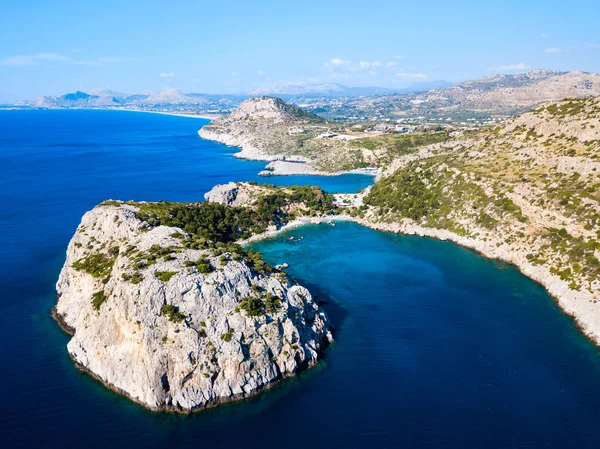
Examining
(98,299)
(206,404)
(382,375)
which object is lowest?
(206,404)

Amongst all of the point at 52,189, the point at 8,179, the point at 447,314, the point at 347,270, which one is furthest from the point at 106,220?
the point at 8,179

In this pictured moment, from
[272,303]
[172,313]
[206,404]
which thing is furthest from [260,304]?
[206,404]

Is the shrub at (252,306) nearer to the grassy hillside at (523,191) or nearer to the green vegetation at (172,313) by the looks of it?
the green vegetation at (172,313)

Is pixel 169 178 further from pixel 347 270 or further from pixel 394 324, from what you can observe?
pixel 394 324

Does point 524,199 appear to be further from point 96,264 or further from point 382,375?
point 96,264

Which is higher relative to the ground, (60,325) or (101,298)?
(101,298)

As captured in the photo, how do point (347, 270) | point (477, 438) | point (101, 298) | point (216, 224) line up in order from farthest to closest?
1. point (216, 224)
2. point (347, 270)
3. point (101, 298)
4. point (477, 438)
